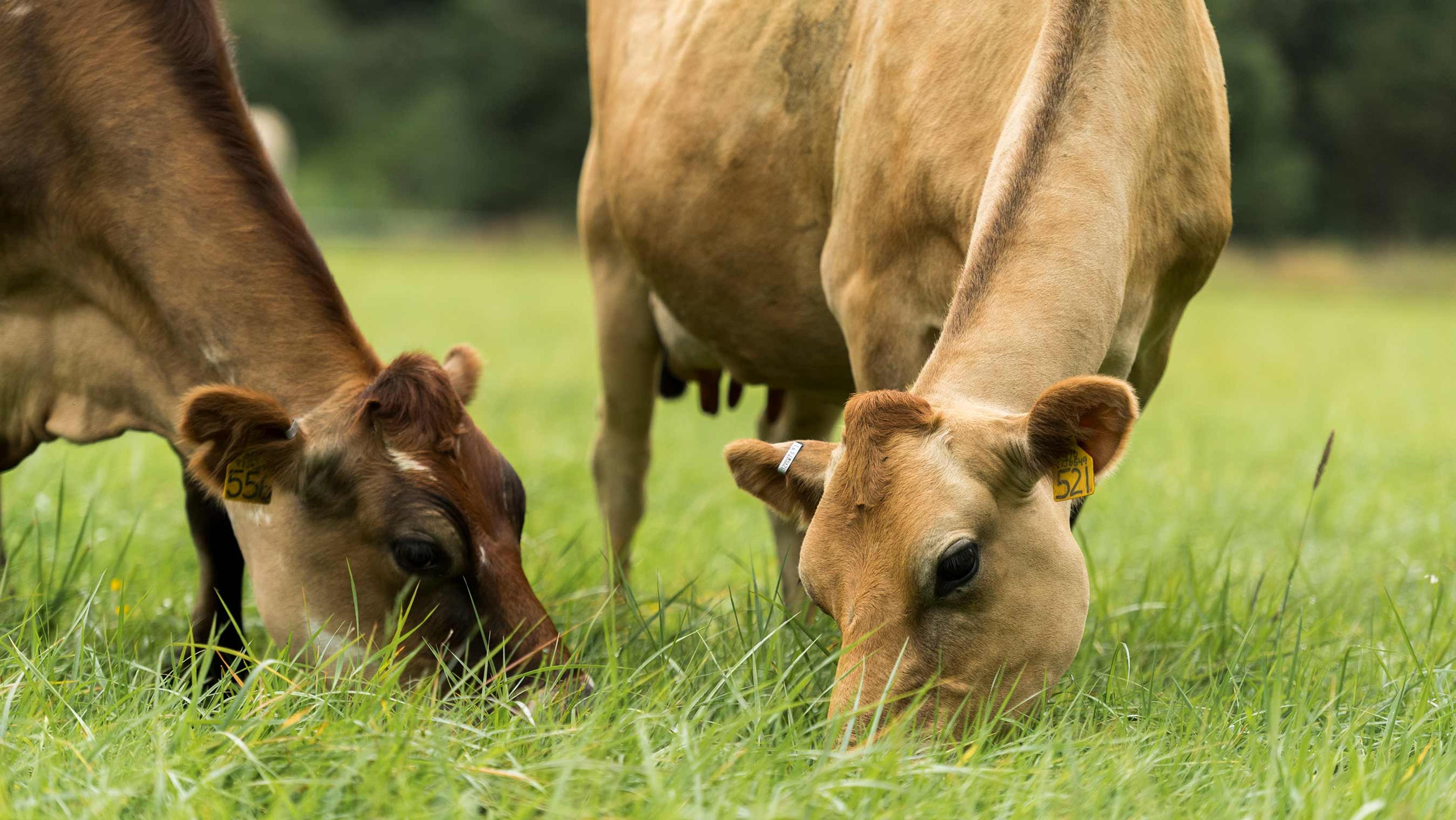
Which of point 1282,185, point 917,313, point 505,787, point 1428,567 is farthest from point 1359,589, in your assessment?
point 1282,185

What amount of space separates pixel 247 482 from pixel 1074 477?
1839mm

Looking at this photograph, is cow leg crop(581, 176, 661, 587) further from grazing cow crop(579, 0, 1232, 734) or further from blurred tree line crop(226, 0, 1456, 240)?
blurred tree line crop(226, 0, 1456, 240)

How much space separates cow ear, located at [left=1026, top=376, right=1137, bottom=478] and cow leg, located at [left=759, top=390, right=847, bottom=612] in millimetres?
1871

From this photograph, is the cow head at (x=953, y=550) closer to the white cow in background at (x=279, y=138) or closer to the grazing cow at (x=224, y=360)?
the grazing cow at (x=224, y=360)

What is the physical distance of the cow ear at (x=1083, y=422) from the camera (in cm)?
273

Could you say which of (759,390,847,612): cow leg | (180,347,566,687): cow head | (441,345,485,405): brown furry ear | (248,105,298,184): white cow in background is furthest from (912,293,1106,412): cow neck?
(248,105,298,184): white cow in background

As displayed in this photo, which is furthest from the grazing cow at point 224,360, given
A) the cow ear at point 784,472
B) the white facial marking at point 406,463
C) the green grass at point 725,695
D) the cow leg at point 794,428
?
the cow leg at point 794,428

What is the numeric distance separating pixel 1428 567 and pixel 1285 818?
3009mm

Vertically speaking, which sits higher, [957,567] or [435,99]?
[957,567]

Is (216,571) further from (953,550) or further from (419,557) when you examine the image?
(953,550)

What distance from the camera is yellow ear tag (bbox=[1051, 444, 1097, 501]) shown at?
2883 millimetres

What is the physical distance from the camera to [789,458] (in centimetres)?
306

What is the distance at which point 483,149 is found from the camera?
47.6 m

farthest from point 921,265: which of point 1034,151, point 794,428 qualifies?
point 794,428
